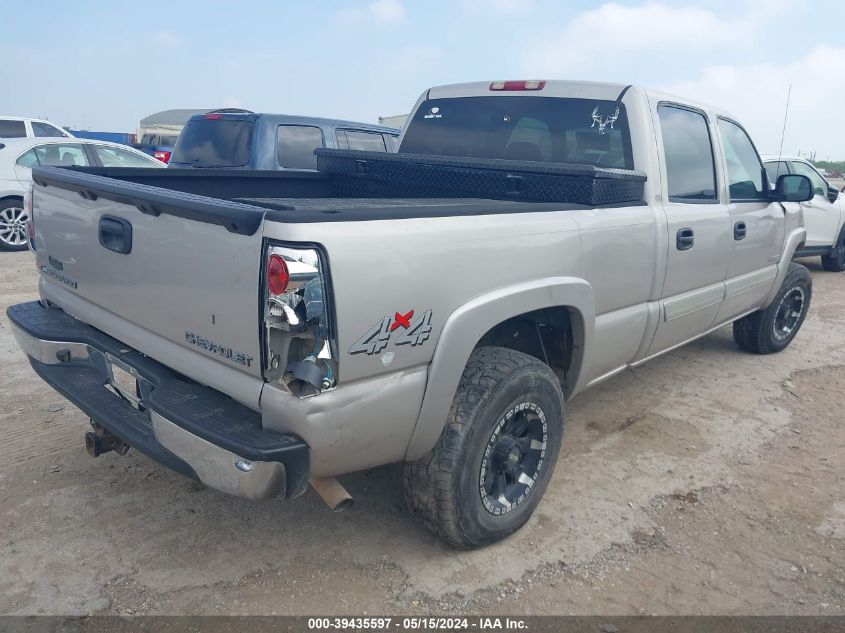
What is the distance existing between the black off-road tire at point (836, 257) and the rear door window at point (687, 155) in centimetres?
687

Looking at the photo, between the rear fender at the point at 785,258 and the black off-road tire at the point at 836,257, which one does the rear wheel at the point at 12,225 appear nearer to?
the rear fender at the point at 785,258


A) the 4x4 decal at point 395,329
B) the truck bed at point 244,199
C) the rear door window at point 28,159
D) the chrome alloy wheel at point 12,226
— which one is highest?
the rear door window at point 28,159

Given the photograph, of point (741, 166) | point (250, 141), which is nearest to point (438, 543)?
point (741, 166)

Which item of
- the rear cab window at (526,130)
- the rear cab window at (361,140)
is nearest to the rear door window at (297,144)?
the rear cab window at (361,140)

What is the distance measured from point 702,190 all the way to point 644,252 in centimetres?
100

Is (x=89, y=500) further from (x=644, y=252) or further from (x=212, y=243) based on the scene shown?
(x=644, y=252)

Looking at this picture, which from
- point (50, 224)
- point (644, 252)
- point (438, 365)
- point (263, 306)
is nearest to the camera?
point (263, 306)

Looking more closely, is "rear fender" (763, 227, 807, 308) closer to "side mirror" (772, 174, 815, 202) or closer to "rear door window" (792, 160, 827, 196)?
"side mirror" (772, 174, 815, 202)

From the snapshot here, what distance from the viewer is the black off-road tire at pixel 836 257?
9840mm

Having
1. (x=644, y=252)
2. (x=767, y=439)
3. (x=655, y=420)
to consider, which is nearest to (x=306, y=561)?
(x=644, y=252)

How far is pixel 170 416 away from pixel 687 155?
10.6 ft

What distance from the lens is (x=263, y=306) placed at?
2.03m

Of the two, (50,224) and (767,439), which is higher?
(50,224)

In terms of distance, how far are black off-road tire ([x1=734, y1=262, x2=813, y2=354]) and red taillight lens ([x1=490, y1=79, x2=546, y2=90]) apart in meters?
2.78
